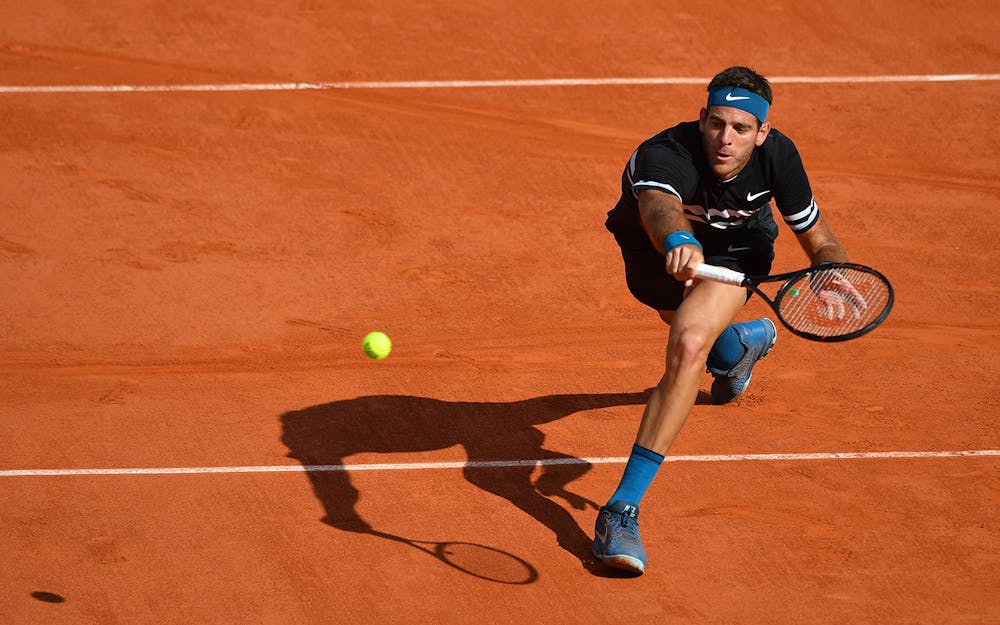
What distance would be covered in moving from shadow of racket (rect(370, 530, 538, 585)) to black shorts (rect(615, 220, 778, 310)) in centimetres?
164

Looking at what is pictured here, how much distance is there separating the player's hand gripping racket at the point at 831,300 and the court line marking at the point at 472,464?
1.17 meters

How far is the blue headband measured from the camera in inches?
225

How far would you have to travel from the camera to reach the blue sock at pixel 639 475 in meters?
5.55

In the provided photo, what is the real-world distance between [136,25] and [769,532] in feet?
25.9

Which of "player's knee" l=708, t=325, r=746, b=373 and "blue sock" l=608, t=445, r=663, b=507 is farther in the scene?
"player's knee" l=708, t=325, r=746, b=373

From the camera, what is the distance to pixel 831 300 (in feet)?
18.5

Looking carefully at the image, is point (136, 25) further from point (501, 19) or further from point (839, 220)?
point (839, 220)

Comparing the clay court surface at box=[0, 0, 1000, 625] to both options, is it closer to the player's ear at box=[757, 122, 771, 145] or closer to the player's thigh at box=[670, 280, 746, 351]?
the player's thigh at box=[670, 280, 746, 351]

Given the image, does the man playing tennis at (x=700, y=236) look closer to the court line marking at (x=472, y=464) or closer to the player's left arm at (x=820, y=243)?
the player's left arm at (x=820, y=243)

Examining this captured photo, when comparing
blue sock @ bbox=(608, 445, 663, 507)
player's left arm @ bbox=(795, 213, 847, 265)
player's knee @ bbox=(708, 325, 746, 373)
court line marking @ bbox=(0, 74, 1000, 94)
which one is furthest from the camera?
court line marking @ bbox=(0, 74, 1000, 94)

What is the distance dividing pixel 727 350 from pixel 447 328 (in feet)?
6.42

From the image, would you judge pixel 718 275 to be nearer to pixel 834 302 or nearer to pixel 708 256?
pixel 834 302

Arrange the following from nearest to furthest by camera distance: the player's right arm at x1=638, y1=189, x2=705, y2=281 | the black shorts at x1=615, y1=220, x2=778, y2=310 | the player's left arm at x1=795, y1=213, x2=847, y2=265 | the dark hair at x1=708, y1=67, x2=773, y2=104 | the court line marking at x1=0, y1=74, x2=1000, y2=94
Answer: the player's right arm at x1=638, y1=189, x2=705, y2=281 → the dark hair at x1=708, y1=67, x2=773, y2=104 → the player's left arm at x1=795, y1=213, x2=847, y2=265 → the black shorts at x1=615, y1=220, x2=778, y2=310 → the court line marking at x1=0, y1=74, x2=1000, y2=94

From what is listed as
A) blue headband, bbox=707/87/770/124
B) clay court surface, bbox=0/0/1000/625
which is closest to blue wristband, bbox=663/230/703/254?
blue headband, bbox=707/87/770/124
